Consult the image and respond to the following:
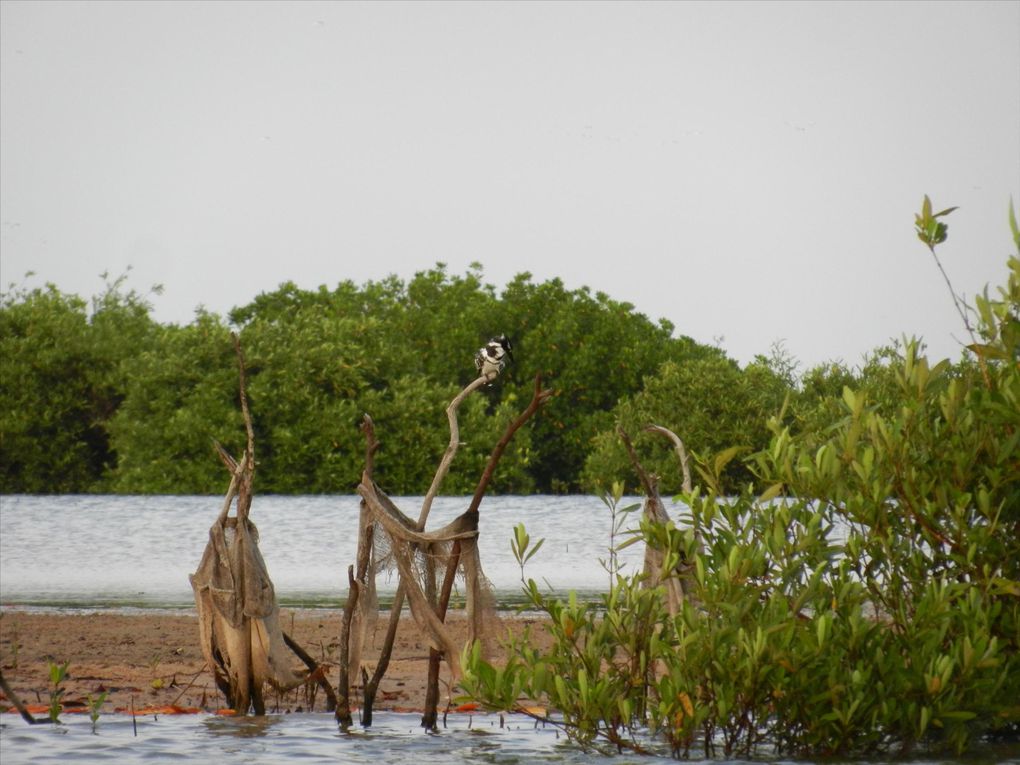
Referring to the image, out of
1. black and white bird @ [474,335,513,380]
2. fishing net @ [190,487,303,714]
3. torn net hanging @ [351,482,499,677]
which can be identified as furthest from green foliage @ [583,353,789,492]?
torn net hanging @ [351,482,499,677]

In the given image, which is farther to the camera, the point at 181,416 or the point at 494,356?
the point at 181,416

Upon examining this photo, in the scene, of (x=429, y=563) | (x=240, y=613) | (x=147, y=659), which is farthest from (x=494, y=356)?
(x=147, y=659)

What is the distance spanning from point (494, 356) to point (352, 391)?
3315cm

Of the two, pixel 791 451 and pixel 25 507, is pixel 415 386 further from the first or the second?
pixel 791 451

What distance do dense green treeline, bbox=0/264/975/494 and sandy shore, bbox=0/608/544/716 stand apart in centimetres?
2232

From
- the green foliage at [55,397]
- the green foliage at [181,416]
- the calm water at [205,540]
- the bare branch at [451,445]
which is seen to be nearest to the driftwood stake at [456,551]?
the bare branch at [451,445]

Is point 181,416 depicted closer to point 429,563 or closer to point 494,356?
point 494,356

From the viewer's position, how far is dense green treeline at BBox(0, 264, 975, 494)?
41.4 m

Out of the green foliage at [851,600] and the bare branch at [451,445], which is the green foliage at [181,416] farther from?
the green foliage at [851,600]

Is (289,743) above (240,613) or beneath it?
beneath

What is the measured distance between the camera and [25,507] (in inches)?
1315

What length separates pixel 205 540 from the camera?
29781 millimetres

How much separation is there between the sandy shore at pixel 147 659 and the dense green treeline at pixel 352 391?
22318mm

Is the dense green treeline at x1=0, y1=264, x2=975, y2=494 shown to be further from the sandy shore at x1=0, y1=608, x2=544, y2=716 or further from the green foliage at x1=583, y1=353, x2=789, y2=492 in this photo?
the sandy shore at x1=0, y1=608, x2=544, y2=716
